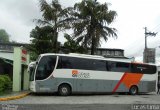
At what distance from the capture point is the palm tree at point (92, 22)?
3628cm

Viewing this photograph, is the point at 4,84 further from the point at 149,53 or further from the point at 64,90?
the point at 149,53

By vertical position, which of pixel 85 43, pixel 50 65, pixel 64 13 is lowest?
pixel 50 65

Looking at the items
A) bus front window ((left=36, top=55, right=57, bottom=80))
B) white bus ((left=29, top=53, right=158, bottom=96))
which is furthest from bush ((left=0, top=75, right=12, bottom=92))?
bus front window ((left=36, top=55, right=57, bottom=80))

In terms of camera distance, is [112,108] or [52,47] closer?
[112,108]

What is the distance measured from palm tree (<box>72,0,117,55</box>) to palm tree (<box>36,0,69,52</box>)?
1588 mm

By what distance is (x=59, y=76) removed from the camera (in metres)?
24.2

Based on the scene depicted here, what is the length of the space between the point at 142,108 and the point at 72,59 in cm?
979

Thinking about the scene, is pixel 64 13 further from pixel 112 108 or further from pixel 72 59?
pixel 112 108

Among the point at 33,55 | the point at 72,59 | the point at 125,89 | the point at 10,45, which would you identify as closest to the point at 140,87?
the point at 125,89

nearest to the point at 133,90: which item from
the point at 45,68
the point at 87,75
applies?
the point at 87,75

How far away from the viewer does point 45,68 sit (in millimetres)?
23750

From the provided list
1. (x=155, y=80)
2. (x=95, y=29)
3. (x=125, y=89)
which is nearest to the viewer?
(x=125, y=89)

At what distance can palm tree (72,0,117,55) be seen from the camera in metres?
36.3

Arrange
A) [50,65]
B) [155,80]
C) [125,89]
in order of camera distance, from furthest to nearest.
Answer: [155,80], [125,89], [50,65]
